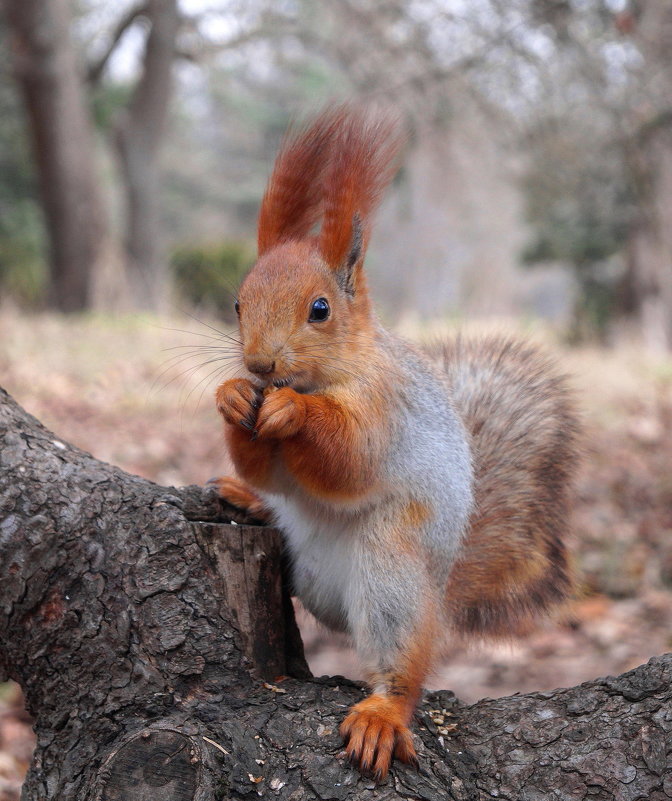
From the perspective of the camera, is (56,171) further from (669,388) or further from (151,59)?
(669,388)

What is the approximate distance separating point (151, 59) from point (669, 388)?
7.49 m

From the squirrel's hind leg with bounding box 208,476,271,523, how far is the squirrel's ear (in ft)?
1.64

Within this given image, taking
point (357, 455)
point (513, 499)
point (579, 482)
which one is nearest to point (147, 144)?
point (579, 482)

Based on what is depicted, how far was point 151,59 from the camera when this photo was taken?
33.1ft

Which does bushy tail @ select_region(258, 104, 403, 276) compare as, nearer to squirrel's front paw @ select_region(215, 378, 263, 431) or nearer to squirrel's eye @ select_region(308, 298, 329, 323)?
squirrel's eye @ select_region(308, 298, 329, 323)

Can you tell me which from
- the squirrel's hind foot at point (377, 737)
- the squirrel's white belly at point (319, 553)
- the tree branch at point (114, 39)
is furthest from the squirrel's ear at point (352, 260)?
the tree branch at point (114, 39)

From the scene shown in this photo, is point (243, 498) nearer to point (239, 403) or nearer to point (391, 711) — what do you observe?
point (239, 403)

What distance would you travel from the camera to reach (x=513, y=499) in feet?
6.12

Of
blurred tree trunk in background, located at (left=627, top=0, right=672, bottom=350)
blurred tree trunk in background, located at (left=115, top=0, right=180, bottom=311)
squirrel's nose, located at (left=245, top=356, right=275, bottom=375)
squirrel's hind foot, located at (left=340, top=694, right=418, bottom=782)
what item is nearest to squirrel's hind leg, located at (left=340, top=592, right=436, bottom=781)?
squirrel's hind foot, located at (left=340, top=694, right=418, bottom=782)

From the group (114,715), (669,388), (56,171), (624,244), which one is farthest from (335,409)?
(624,244)

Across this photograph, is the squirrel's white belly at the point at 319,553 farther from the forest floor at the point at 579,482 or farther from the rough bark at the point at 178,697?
the forest floor at the point at 579,482

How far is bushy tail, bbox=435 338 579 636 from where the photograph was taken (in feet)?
5.94

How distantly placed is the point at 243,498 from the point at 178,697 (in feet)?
1.78

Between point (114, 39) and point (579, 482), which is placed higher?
point (114, 39)
